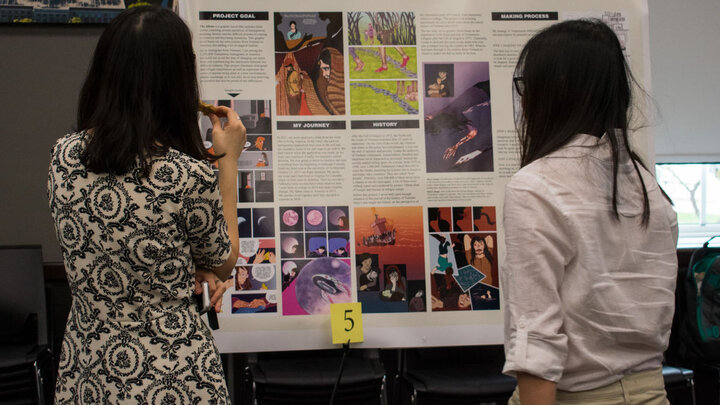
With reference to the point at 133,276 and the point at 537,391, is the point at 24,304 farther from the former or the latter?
the point at 537,391

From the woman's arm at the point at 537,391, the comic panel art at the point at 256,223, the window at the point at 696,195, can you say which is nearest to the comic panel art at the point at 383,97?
the comic panel art at the point at 256,223

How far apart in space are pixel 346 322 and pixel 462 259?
0.52m

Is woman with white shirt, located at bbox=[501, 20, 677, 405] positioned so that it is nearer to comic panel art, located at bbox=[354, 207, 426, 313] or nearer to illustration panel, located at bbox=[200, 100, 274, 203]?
comic panel art, located at bbox=[354, 207, 426, 313]

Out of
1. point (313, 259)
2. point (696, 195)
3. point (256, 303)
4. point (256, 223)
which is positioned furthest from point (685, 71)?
point (256, 303)

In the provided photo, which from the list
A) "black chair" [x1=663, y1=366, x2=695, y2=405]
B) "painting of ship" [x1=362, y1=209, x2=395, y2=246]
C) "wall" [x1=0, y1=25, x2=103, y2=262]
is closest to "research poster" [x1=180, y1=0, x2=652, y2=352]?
"painting of ship" [x1=362, y1=209, x2=395, y2=246]

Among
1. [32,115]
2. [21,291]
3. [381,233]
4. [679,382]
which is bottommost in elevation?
[679,382]

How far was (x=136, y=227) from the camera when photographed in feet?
3.88

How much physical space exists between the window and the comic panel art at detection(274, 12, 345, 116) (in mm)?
2452

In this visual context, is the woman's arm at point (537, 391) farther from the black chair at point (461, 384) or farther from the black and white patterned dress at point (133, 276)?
the black chair at point (461, 384)

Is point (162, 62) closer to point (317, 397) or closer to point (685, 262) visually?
point (317, 397)

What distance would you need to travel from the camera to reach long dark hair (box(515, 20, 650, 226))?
1.08 meters

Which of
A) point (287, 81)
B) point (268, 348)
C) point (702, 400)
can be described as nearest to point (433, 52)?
point (287, 81)

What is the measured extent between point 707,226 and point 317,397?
9.30 ft

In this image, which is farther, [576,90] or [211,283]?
A: [211,283]
